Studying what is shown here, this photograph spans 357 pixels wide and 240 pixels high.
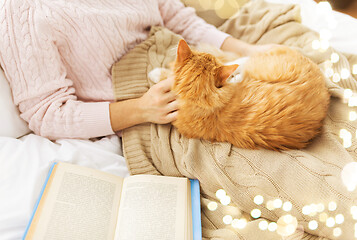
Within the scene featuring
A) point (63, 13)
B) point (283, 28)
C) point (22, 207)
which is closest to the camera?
point (22, 207)

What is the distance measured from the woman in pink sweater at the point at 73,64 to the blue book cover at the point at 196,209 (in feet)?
0.86

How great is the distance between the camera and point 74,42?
940mm

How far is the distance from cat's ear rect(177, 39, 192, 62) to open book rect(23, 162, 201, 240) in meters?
0.43

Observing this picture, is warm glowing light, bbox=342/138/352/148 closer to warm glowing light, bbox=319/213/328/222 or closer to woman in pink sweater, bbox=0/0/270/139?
warm glowing light, bbox=319/213/328/222

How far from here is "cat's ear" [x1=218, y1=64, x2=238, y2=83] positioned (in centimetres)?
82

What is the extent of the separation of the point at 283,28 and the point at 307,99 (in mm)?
608

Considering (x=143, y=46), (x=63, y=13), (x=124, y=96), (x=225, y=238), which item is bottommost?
(x=225, y=238)

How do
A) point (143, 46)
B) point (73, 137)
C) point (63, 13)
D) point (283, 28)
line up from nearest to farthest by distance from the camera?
point (63, 13)
point (73, 137)
point (143, 46)
point (283, 28)

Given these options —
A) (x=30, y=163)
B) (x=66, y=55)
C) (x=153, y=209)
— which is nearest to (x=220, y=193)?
(x=153, y=209)

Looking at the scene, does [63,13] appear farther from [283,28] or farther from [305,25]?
[305,25]

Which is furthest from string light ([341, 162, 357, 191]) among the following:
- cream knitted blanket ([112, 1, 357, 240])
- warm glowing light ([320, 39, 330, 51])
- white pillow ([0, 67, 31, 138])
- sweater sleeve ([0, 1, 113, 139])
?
white pillow ([0, 67, 31, 138])

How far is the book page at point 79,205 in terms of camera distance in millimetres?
729

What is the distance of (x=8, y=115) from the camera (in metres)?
0.94

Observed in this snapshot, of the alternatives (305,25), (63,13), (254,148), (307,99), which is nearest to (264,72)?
(307,99)
